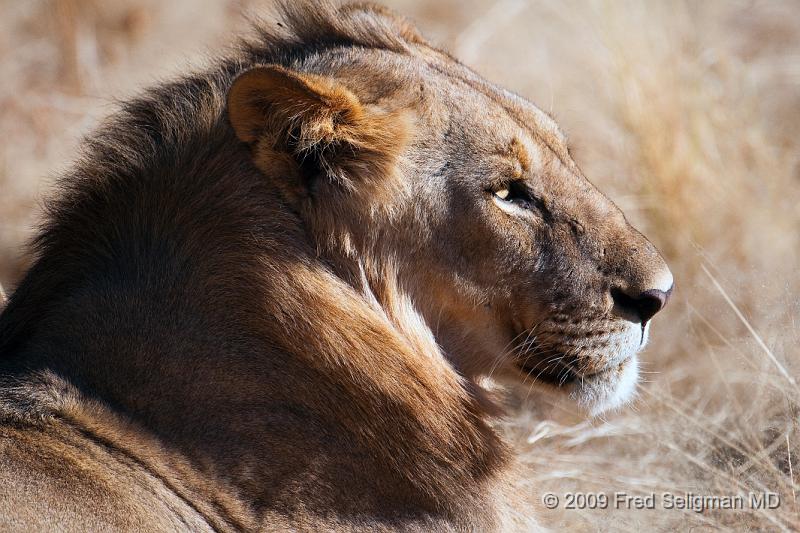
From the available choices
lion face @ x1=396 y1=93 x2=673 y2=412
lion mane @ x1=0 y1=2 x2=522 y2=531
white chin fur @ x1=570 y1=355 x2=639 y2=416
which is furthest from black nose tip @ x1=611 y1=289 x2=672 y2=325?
lion mane @ x1=0 y1=2 x2=522 y2=531

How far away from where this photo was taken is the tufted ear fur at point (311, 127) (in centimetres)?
279

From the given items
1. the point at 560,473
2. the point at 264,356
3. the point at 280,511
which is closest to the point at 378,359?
the point at 264,356

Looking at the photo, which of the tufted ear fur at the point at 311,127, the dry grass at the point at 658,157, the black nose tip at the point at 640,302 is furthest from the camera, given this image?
the dry grass at the point at 658,157

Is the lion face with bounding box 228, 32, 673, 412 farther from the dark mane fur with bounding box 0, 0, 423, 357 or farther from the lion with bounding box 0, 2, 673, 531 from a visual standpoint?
the dark mane fur with bounding box 0, 0, 423, 357

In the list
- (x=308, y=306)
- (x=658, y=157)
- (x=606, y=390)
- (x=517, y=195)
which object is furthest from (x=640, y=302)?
(x=658, y=157)

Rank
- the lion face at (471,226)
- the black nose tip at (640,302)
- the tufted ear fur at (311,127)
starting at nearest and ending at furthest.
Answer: the tufted ear fur at (311,127), the lion face at (471,226), the black nose tip at (640,302)

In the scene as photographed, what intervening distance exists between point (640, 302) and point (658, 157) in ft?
11.8

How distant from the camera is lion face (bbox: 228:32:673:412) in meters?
2.98

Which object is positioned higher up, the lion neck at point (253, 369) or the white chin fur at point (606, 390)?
the white chin fur at point (606, 390)

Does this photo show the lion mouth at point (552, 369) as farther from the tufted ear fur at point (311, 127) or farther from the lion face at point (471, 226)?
the tufted ear fur at point (311, 127)

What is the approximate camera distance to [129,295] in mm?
2914

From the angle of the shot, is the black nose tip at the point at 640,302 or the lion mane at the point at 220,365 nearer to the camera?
the lion mane at the point at 220,365

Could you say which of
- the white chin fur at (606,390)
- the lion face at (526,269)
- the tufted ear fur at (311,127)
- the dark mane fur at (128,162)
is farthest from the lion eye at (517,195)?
the dark mane fur at (128,162)

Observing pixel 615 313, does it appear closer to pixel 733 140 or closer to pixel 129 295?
pixel 129 295
